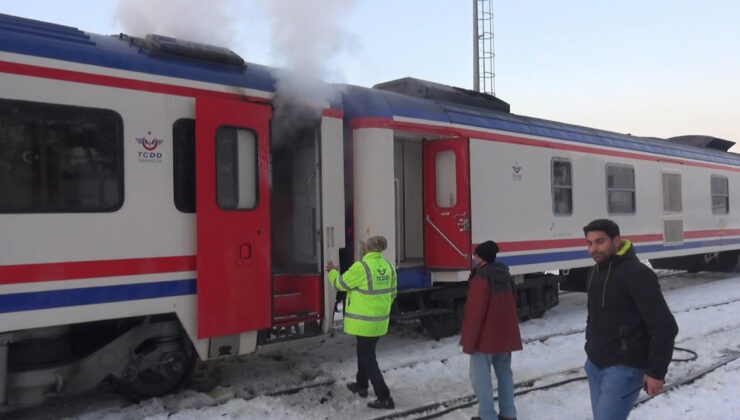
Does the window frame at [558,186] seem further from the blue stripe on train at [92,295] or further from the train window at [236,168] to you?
the blue stripe on train at [92,295]

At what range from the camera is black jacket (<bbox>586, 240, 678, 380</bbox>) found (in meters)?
3.37

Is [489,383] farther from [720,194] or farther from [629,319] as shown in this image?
[720,194]

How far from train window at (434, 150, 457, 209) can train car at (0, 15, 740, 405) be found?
20 millimetres

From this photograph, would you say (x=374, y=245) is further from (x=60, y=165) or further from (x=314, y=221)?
(x=60, y=165)

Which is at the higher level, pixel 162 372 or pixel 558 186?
pixel 558 186

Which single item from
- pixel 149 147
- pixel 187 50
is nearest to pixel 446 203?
pixel 187 50

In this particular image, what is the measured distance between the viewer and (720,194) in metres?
14.6

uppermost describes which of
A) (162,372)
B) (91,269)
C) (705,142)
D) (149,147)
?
(705,142)

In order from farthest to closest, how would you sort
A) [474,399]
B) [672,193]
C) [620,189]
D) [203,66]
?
[672,193], [620,189], [474,399], [203,66]

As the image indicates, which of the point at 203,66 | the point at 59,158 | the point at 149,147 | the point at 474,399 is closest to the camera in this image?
the point at 59,158

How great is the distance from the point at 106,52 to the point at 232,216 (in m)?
1.76

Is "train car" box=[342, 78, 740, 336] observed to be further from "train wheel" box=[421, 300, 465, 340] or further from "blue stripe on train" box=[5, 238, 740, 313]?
"blue stripe on train" box=[5, 238, 740, 313]

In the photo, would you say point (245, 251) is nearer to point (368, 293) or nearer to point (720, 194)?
point (368, 293)

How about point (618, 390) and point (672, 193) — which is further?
point (672, 193)
